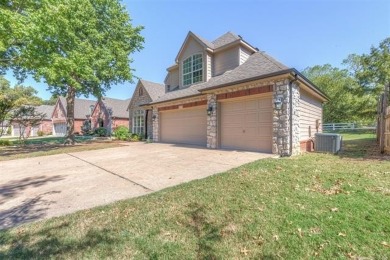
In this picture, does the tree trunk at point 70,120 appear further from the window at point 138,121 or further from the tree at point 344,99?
the tree at point 344,99

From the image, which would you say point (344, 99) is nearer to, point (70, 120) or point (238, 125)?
point (238, 125)

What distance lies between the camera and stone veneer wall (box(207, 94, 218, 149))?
11156mm

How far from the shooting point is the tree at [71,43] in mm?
10164

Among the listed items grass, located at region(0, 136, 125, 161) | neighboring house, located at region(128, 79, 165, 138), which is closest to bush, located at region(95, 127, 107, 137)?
neighboring house, located at region(128, 79, 165, 138)

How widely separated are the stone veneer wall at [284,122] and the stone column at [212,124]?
10.8 ft

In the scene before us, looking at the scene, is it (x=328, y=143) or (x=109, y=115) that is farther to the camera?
(x=109, y=115)

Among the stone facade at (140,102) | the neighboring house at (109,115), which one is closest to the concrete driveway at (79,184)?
the stone facade at (140,102)

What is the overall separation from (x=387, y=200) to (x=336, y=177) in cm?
137

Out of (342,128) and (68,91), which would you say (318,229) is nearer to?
(68,91)

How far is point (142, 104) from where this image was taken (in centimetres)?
1978

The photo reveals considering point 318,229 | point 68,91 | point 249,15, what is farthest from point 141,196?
point 68,91

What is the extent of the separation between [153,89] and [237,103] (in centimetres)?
1298

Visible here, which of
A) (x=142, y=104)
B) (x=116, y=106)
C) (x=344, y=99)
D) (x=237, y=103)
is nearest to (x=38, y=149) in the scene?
(x=142, y=104)

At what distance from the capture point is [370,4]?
11086 mm
